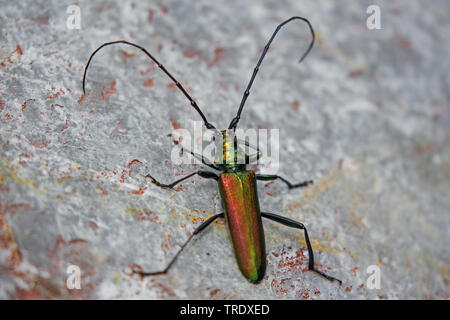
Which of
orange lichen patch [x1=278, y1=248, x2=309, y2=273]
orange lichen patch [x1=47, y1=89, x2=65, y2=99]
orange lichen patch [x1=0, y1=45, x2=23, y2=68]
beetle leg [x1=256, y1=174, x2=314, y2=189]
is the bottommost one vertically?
orange lichen patch [x1=278, y1=248, x2=309, y2=273]

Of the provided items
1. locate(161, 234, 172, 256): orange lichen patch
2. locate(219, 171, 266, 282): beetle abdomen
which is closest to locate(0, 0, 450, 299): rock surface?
locate(161, 234, 172, 256): orange lichen patch

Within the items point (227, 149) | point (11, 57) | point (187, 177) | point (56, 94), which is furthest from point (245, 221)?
point (11, 57)

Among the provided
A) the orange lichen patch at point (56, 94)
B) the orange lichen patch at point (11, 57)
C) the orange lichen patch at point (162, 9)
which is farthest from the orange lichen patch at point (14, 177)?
the orange lichen patch at point (162, 9)

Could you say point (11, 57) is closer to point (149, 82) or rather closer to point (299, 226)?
point (149, 82)

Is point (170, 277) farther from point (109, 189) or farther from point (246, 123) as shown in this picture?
point (246, 123)

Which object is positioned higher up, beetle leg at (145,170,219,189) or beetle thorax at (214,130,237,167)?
beetle thorax at (214,130,237,167)

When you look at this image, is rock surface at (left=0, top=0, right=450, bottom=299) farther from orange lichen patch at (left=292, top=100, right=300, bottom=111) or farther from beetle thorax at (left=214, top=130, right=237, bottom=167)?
beetle thorax at (left=214, top=130, right=237, bottom=167)

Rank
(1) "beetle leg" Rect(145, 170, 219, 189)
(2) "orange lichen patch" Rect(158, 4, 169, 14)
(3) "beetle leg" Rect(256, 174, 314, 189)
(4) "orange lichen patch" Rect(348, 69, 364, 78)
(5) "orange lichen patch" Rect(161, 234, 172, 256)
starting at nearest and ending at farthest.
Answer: (5) "orange lichen patch" Rect(161, 234, 172, 256) → (1) "beetle leg" Rect(145, 170, 219, 189) → (3) "beetle leg" Rect(256, 174, 314, 189) → (2) "orange lichen patch" Rect(158, 4, 169, 14) → (4) "orange lichen patch" Rect(348, 69, 364, 78)
